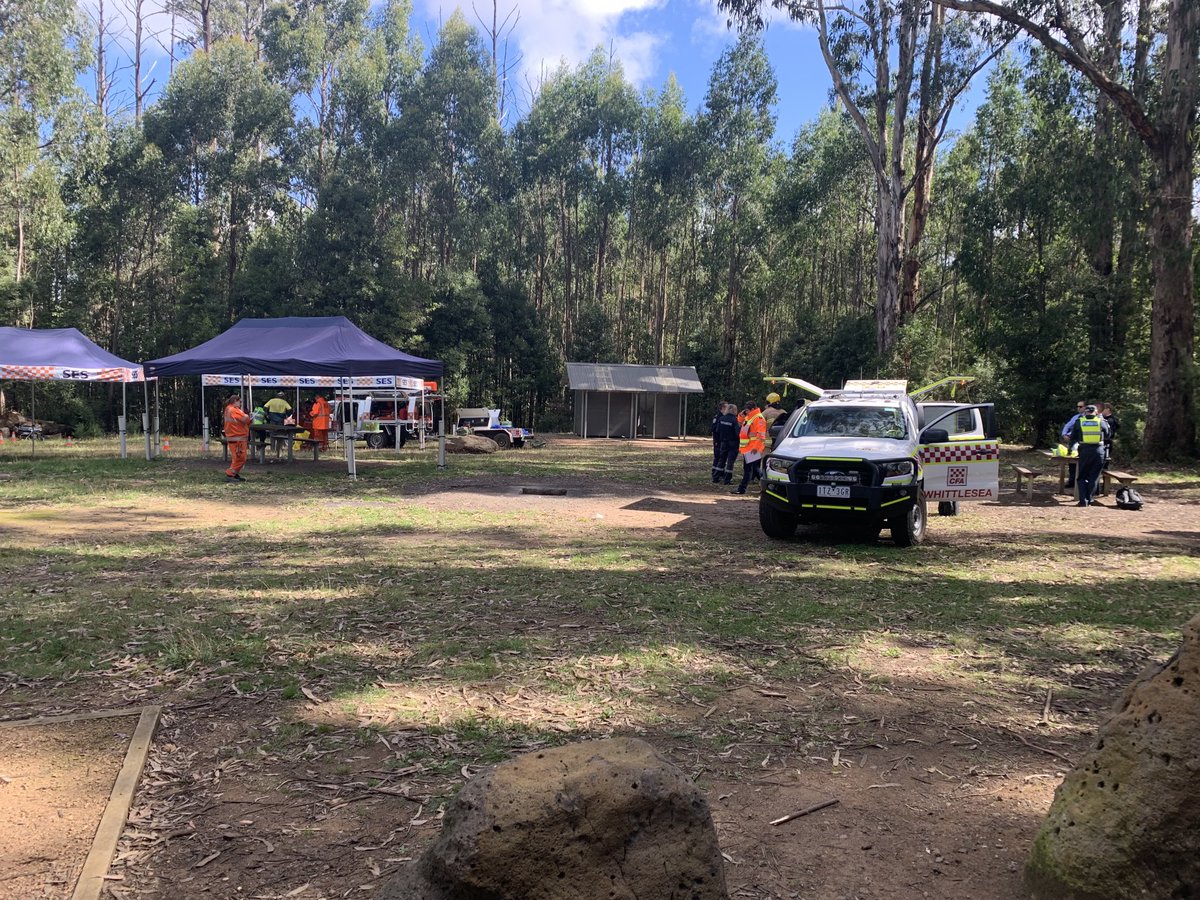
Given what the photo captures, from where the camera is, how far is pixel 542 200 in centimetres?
4631

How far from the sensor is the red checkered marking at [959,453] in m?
11.3

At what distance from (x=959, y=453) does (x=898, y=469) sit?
101 inches

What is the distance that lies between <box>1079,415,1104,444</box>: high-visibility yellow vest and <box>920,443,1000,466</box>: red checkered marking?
3.18 m

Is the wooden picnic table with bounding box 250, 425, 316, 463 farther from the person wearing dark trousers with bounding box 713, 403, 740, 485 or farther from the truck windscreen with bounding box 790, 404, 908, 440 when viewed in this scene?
the truck windscreen with bounding box 790, 404, 908, 440

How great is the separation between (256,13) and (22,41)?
16.0 m

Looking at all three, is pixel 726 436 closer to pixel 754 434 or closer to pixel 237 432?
pixel 754 434

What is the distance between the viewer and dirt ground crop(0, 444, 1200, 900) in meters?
3.02

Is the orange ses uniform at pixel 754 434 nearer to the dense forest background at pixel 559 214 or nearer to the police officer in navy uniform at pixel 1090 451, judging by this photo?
the police officer in navy uniform at pixel 1090 451

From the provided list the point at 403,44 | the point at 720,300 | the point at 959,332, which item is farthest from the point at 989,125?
the point at 403,44

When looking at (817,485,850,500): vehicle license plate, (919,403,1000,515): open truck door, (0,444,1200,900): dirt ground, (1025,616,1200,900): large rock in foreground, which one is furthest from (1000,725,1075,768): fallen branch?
(919,403,1000,515): open truck door

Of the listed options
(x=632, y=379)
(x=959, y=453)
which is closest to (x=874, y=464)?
(x=959, y=453)

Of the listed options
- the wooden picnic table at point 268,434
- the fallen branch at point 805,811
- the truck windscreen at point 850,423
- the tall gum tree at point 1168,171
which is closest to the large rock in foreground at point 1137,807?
the fallen branch at point 805,811

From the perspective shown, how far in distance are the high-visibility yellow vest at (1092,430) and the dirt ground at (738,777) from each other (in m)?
8.90

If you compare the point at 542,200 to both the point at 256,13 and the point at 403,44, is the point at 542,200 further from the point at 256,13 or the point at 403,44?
the point at 256,13
